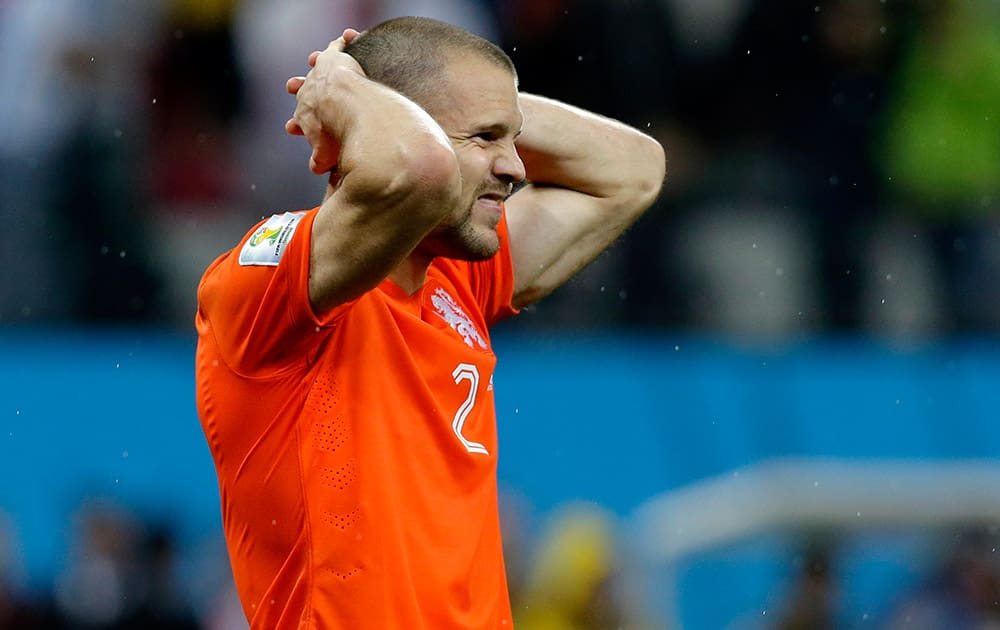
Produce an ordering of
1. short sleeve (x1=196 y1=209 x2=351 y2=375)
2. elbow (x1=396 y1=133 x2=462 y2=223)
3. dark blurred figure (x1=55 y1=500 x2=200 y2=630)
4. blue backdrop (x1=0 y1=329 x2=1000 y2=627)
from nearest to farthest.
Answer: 1. elbow (x1=396 y1=133 x2=462 y2=223)
2. short sleeve (x1=196 y1=209 x2=351 y2=375)
3. dark blurred figure (x1=55 y1=500 x2=200 y2=630)
4. blue backdrop (x1=0 y1=329 x2=1000 y2=627)

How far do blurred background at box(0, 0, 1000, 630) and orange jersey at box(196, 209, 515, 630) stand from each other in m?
4.39

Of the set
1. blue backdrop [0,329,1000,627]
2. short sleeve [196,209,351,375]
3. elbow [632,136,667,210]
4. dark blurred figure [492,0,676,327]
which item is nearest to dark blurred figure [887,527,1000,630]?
blue backdrop [0,329,1000,627]

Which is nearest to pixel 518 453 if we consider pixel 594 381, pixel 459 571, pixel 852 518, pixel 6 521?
pixel 594 381

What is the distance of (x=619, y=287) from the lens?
31.1 ft

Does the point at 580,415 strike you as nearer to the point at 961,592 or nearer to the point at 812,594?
the point at 812,594

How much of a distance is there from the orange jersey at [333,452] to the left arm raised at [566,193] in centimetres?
70

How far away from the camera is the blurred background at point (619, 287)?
8664mm

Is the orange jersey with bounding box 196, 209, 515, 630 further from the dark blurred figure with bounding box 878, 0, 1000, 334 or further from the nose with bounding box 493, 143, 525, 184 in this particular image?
the dark blurred figure with bounding box 878, 0, 1000, 334

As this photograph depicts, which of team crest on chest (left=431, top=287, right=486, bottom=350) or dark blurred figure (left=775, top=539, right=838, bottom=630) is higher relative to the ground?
team crest on chest (left=431, top=287, right=486, bottom=350)

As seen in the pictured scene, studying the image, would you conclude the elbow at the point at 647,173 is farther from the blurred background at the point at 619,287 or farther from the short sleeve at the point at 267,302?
the blurred background at the point at 619,287

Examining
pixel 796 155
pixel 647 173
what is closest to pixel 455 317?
pixel 647 173

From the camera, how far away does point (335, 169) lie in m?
3.81

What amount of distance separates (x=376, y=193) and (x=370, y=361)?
43 cm

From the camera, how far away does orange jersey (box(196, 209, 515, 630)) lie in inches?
143
